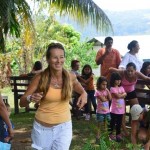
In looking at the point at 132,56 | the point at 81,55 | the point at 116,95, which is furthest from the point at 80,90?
the point at 81,55

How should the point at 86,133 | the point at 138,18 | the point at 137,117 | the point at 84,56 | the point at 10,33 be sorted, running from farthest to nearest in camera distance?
the point at 138,18
the point at 84,56
the point at 10,33
the point at 86,133
the point at 137,117

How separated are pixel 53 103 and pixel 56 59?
1.48 feet

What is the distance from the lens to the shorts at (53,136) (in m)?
4.27

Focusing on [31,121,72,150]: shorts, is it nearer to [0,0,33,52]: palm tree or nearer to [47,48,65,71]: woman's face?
[47,48,65,71]: woman's face

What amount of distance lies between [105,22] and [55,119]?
17.5 ft

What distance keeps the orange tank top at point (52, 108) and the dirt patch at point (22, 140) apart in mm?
3011

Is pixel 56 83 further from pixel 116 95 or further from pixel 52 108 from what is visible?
pixel 116 95

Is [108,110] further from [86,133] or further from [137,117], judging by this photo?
[137,117]

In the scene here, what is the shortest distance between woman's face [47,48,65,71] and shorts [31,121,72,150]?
59 cm

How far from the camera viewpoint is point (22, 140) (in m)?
7.84

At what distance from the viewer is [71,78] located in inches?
173

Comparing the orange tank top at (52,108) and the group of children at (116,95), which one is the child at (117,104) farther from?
the orange tank top at (52,108)

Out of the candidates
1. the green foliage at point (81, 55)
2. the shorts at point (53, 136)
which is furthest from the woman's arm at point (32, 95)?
the green foliage at point (81, 55)

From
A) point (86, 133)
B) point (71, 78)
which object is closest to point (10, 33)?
point (86, 133)
